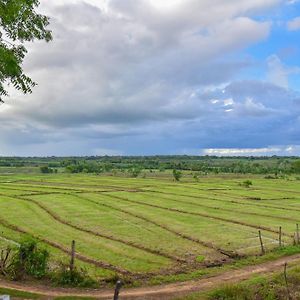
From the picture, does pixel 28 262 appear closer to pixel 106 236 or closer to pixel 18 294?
pixel 18 294

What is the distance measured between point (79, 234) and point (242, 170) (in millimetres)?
146135

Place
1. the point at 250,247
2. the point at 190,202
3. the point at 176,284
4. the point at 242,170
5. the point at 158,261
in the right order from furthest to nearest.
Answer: the point at 242,170 < the point at 190,202 < the point at 250,247 < the point at 158,261 < the point at 176,284

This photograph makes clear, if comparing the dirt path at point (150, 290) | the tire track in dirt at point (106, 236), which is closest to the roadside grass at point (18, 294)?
the dirt path at point (150, 290)

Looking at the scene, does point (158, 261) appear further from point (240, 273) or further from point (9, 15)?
point (9, 15)

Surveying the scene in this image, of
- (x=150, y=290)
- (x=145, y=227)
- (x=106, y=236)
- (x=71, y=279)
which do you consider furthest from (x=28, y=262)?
(x=145, y=227)

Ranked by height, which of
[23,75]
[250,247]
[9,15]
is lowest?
[250,247]

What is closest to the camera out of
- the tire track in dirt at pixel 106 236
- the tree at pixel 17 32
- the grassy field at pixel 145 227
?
the tree at pixel 17 32

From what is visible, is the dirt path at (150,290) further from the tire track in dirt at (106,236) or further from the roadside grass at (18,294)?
the tire track in dirt at (106,236)

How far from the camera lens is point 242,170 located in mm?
179750

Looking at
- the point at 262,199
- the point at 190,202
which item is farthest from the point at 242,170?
the point at 190,202

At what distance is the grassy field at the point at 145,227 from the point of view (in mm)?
30875

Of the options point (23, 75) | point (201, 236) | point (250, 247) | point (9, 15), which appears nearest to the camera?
point (9, 15)

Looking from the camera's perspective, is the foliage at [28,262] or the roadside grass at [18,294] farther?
the foliage at [28,262]

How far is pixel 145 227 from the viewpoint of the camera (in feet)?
152
